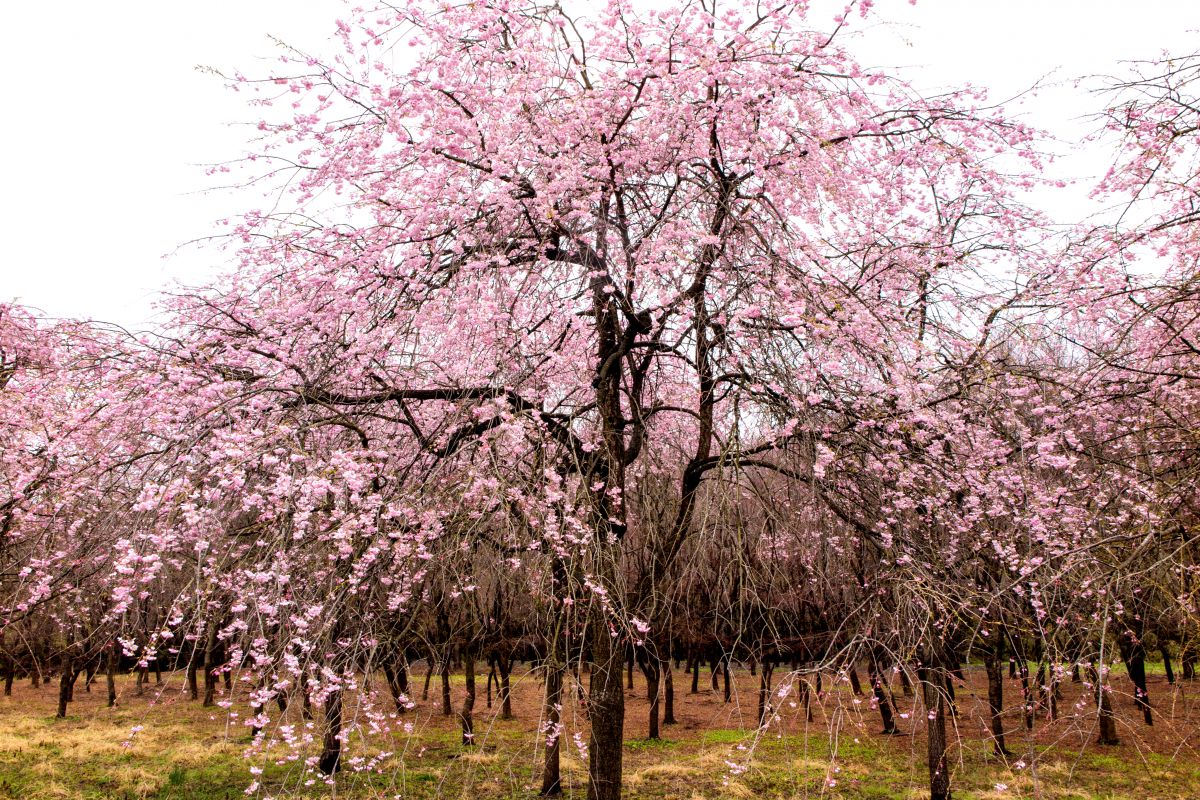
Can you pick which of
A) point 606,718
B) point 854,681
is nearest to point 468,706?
point 606,718

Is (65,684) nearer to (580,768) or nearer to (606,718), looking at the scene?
(580,768)

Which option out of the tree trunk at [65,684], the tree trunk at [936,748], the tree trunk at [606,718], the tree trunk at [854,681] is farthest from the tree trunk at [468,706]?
the tree trunk at [65,684]

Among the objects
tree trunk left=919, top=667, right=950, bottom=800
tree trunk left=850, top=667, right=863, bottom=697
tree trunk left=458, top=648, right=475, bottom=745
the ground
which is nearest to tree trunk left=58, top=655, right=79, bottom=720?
the ground

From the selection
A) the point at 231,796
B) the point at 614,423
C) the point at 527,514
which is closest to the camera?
the point at 527,514

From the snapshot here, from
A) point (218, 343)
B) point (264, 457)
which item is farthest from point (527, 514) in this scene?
point (218, 343)

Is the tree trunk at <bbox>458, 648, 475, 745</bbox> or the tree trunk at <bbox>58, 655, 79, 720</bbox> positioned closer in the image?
the tree trunk at <bbox>458, 648, 475, 745</bbox>

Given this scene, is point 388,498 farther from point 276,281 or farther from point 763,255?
point 763,255

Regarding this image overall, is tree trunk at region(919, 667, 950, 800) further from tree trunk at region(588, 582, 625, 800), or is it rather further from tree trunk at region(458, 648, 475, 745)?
tree trunk at region(458, 648, 475, 745)

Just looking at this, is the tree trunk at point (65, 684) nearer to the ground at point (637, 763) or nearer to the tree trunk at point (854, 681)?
the ground at point (637, 763)

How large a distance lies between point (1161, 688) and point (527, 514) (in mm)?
22278

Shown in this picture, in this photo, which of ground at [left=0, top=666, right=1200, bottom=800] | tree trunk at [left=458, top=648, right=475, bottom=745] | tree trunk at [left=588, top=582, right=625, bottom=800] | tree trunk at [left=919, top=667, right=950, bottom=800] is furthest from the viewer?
tree trunk at [left=458, top=648, right=475, bottom=745]

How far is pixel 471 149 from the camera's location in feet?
18.5

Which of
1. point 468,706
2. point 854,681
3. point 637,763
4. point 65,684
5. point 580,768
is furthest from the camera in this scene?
point 65,684

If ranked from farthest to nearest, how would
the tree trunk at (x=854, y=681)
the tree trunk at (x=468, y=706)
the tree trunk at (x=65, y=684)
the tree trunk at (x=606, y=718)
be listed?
the tree trunk at (x=65, y=684) → the tree trunk at (x=468, y=706) → the tree trunk at (x=854, y=681) → the tree trunk at (x=606, y=718)
